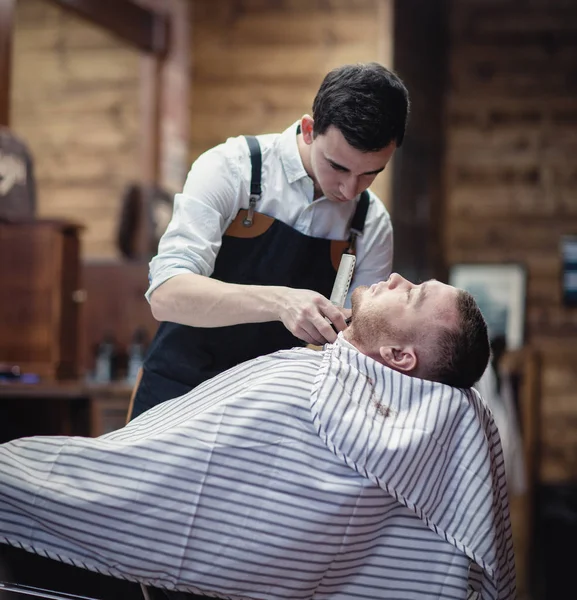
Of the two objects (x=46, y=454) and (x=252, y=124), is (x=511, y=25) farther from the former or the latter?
(x=46, y=454)

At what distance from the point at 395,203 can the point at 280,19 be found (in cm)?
141

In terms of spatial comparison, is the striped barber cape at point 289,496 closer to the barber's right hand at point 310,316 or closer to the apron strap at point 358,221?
→ the barber's right hand at point 310,316

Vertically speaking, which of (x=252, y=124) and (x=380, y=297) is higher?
(x=252, y=124)

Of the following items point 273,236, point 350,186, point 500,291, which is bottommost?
point 500,291

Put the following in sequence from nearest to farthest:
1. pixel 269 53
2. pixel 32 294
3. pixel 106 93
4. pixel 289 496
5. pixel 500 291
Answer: pixel 289 496 < pixel 32 294 < pixel 269 53 < pixel 500 291 < pixel 106 93

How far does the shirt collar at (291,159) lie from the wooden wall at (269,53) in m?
3.09

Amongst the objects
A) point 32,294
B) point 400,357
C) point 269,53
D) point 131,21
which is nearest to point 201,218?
point 400,357

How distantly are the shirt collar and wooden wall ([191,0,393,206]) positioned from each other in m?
3.09

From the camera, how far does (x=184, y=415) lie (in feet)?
6.27

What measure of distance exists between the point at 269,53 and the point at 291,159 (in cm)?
344

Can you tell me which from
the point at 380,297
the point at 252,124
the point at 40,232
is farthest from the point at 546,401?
the point at 380,297

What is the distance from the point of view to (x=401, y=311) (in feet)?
6.50

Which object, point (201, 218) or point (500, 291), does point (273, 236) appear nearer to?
point (201, 218)

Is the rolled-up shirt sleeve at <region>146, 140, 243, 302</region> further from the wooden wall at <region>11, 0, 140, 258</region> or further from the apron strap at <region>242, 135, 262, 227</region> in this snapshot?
the wooden wall at <region>11, 0, 140, 258</region>
